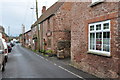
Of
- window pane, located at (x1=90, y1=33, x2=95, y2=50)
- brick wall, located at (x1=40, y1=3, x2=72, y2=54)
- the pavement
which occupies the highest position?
brick wall, located at (x1=40, y1=3, x2=72, y2=54)

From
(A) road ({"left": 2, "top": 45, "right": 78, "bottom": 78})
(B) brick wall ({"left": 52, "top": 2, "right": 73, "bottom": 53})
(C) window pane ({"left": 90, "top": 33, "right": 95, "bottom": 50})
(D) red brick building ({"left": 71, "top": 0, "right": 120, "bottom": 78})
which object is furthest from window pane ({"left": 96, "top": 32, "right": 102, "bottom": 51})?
(B) brick wall ({"left": 52, "top": 2, "right": 73, "bottom": 53})

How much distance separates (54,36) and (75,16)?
999 centimetres

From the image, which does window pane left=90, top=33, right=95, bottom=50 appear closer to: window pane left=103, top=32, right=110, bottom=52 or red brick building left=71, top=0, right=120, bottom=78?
red brick building left=71, top=0, right=120, bottom=78

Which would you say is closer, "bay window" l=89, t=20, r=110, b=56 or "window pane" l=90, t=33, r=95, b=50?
"bay window" l=89, t=20, r=110, b=56

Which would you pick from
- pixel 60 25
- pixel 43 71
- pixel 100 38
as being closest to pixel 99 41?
pixel 100 38

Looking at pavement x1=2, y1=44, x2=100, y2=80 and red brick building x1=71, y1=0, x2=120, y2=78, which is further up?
red brick building x1=71, y1=0, x2=120, y2=78

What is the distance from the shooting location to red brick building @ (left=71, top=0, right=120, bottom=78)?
7469 millimetres

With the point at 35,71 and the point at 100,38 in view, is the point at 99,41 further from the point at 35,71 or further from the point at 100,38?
the point at 35,71

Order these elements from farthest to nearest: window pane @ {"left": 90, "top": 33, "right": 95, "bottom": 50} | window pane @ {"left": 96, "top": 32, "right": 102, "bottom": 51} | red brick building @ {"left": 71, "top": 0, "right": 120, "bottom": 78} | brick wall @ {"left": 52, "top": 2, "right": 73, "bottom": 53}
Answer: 1. brick wall @ {"left": 52, "top": 2, "right": 73, "bottom": 53}
2. window pane @ {"left": 90, "top": 33, "right": 95, "bottom": 50}
3. window pane @ {"left": 96, "top": 32, "right": 102, "bottom": 51}
4. red brick building @ {"left": 71, "top": 0, "right": 120, "bottom": 78}

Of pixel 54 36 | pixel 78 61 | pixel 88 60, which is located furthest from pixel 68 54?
pixel 88 60

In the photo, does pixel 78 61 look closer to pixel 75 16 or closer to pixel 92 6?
pixel 75 16

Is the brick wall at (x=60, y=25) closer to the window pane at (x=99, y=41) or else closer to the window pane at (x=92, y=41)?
the window pane at (x=92, y=41)

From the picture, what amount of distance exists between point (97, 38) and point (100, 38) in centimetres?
34

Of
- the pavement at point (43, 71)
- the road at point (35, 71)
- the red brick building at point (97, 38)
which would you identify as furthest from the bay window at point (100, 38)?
the road at point (35, 71)
